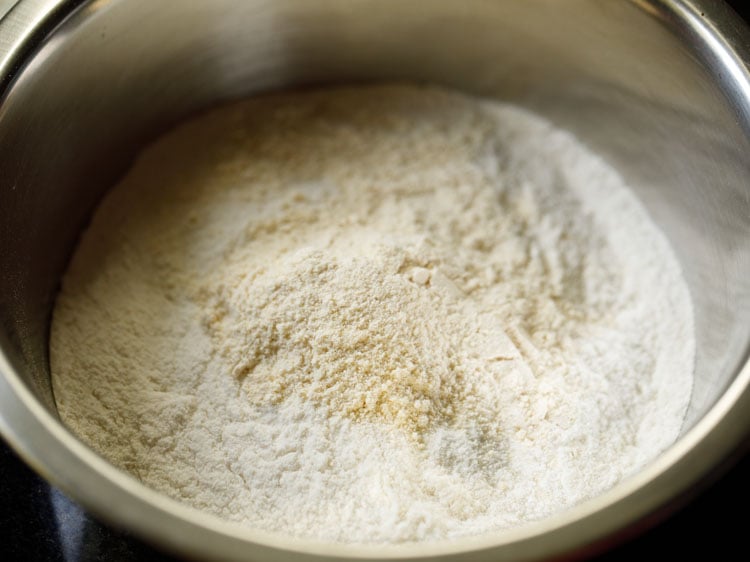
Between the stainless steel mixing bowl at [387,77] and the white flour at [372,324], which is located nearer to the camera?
the stainless steel mixing bowl at [387,77]

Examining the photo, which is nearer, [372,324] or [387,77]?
[372,324]

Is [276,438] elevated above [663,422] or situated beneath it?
situated beneath

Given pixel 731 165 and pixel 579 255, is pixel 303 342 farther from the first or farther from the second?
pixel 731 165

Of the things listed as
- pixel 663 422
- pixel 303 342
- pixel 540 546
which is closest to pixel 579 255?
pixel 663 422

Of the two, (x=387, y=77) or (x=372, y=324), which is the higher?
(x=387, y=77)
